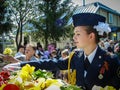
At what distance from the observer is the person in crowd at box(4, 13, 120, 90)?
330 centimetres

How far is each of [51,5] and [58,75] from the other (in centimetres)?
2585

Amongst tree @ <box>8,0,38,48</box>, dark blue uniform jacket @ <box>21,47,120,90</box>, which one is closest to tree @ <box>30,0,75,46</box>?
tree @ <box>8,0,38,48</box>

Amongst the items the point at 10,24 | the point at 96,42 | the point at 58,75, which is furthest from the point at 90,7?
the point at 96,42

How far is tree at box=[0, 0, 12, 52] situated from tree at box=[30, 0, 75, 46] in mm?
3611

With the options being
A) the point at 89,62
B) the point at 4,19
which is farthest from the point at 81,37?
the point at 4,19

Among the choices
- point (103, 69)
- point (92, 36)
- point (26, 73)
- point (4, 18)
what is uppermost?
point (4, 18)

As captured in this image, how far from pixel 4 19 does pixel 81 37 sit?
27.6m

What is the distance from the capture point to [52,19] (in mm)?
34000

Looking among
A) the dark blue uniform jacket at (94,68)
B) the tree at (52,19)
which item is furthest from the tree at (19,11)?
the dark blue uniform jacket at (94,68)

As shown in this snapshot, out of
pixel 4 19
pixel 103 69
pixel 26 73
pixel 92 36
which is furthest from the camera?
pixel 4 19

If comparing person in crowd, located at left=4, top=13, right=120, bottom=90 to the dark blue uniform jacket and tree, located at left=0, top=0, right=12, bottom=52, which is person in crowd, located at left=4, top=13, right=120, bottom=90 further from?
tree, located at left=0, top=0, right=12, bottom=52

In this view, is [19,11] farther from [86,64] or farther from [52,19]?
[86,64]

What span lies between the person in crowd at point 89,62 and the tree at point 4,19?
26.1m

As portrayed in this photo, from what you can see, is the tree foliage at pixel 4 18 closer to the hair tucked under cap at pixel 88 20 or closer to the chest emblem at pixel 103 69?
the hair tucked under cap at pixel 88 20
